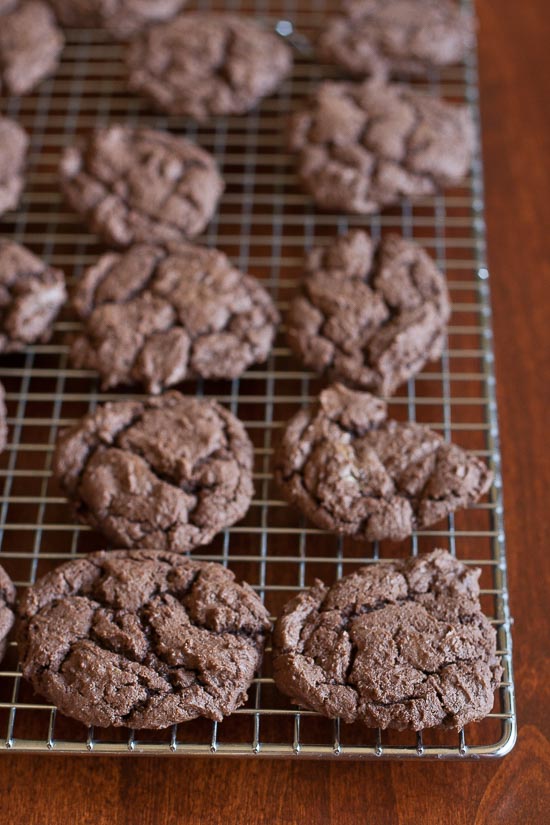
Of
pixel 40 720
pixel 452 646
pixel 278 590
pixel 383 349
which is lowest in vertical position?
pixel 40 720

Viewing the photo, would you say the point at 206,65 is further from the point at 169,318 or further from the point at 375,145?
the point at 169,318

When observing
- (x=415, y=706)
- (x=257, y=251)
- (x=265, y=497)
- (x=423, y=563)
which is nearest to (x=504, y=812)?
(x=415, y=706)

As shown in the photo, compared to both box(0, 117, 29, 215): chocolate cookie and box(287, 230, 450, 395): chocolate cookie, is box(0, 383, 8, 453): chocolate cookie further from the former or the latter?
box(287, 230, 450, 395): chocolate cookie

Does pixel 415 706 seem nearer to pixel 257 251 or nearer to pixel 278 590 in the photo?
pixel 278 590

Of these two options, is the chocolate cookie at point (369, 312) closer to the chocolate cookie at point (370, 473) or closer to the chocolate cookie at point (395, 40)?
the chocolate cookie at point (370, 473)

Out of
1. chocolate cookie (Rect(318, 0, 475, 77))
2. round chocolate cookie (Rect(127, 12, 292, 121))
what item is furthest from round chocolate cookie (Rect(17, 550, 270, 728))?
chocolate cookie (Rect(318, 0, 475, 77))

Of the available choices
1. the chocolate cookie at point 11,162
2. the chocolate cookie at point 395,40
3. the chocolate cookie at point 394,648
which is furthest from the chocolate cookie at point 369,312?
the chocolate cookie at point 11,162
